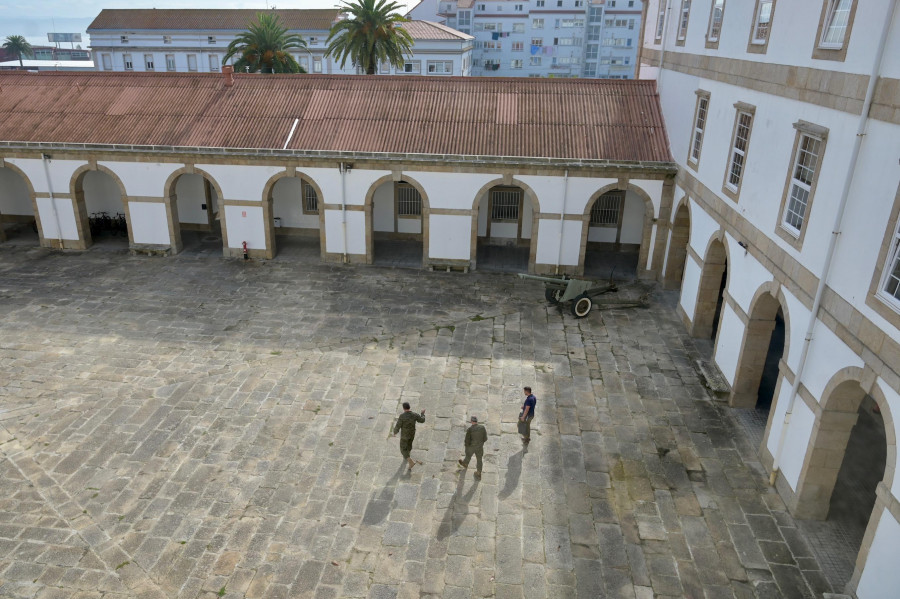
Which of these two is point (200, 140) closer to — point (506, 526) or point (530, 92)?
point (530, 92)

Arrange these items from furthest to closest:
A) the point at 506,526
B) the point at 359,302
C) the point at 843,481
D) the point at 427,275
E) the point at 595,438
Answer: the point at 427,275 < the point at 359,302 < the point at 595,438 < the point at 843,481 < the point at 506,526

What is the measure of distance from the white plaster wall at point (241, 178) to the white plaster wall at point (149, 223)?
8.25ft

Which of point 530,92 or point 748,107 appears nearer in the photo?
point 748,107

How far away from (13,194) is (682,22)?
2828 cm

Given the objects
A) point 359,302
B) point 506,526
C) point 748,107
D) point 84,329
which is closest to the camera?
point 506,526

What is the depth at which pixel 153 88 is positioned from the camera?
2578 centimetres

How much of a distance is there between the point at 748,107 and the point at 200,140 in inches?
726

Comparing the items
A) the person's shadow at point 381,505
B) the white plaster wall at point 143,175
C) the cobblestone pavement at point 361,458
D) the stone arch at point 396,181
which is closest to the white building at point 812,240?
the cobblestone pavement at point 361,458

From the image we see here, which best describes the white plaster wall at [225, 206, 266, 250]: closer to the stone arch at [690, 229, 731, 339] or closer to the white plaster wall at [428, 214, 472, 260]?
the white plaster wall at [428, 214, 472, 260]

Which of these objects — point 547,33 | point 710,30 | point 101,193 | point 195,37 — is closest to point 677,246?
point 710,30

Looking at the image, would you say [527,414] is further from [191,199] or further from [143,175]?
[191,199]

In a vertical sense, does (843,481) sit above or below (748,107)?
below

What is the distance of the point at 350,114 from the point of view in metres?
24.2

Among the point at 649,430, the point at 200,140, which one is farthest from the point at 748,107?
the point at 200,140
